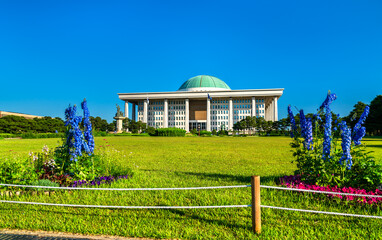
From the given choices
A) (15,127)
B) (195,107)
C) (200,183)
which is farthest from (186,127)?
(200,183)

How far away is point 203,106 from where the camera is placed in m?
106

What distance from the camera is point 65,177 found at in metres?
6.48

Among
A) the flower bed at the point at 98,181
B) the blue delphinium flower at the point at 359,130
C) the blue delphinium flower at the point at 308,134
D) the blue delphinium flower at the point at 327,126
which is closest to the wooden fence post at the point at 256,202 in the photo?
the blue delphinium flower at the point at 327,126

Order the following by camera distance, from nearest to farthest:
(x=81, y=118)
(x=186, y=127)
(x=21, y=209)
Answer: (x=21, y=209) < (x=81, y=118) < (x=186, y=127)

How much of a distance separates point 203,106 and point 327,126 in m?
100

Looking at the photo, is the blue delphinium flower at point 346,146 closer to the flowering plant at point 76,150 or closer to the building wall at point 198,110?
the flowering plant at point 76,150

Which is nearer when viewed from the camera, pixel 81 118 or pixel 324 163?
pixel 324 163

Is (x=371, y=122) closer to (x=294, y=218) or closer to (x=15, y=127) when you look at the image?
(x=294, y=218)

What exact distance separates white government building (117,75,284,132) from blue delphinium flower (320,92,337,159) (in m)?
87.8

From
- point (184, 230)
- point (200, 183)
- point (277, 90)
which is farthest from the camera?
point (277, 90)

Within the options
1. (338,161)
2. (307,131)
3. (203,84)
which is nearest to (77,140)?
(307,131)

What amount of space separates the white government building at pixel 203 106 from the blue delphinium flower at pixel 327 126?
288 ft

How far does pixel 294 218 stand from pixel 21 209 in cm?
599

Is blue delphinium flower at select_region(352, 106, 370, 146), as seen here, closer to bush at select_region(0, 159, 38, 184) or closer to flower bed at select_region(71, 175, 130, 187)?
flower bed at select_region(71, 175, 130, 187)
